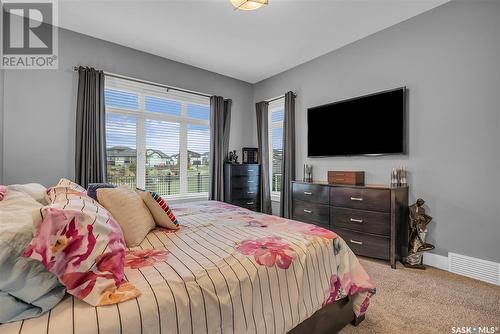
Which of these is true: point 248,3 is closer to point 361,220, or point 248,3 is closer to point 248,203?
point 361,220

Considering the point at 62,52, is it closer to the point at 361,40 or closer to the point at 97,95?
the point at 97,95

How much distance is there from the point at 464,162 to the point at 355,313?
1947 millimetres

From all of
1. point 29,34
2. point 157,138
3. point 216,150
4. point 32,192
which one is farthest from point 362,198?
point 29,34

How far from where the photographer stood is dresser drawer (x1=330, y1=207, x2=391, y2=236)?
2533mm

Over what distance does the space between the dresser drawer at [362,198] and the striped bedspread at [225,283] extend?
48.7 inches

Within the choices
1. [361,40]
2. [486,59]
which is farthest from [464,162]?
[361,40]

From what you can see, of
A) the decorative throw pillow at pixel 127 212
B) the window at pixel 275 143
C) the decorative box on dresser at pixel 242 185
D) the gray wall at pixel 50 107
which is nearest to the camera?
the decorative throw pillow at pixel 127 212

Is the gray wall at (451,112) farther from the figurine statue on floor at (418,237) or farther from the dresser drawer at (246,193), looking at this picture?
the dresser drawer at (246,193)

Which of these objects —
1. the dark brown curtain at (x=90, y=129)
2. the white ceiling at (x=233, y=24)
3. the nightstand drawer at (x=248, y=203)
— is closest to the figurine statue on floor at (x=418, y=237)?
the white ceiling at (x=233, y=24)

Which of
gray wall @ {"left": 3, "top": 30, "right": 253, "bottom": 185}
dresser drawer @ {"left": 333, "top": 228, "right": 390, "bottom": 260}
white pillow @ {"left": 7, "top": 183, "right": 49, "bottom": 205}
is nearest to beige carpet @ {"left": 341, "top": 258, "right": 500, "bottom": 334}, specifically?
dresser drawer @ {"left": 333, "top": 228, "right": 390, "bottom": 260}

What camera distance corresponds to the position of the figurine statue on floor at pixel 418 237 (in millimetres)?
2518

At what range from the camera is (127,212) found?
1445 mm

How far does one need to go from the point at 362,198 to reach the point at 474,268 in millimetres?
1166

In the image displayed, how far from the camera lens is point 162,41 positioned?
10.5 ft
